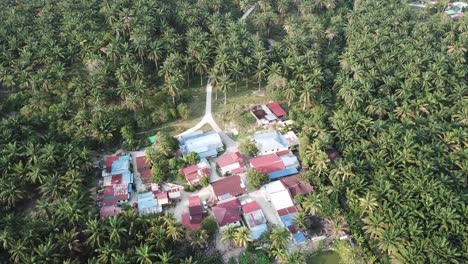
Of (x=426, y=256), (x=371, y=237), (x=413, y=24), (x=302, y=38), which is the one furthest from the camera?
(x=413, y=24)

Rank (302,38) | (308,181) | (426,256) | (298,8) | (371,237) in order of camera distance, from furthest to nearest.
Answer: (298,8)
(302,38)
(308,181)
(371,237)
(426,256)

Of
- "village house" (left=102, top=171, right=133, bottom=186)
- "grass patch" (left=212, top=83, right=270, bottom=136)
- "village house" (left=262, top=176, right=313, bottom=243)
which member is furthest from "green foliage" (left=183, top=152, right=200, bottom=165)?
"village house" (left=262, top=176, right=313, bottom=243)

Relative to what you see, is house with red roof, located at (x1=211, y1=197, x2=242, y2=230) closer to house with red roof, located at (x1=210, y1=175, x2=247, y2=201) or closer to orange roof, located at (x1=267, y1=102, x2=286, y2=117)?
house with red roof, located at (x1=210, y1=175, x2=247, y2=201)

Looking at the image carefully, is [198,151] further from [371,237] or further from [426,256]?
[426,256]

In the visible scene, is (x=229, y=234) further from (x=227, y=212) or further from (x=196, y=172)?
(x=196, y=172)

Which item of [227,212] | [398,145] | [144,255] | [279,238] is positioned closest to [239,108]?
[227,212]

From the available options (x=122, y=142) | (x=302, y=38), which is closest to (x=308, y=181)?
(x=122, y=142)

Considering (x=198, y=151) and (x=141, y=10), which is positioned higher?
(x=141, y=10)
